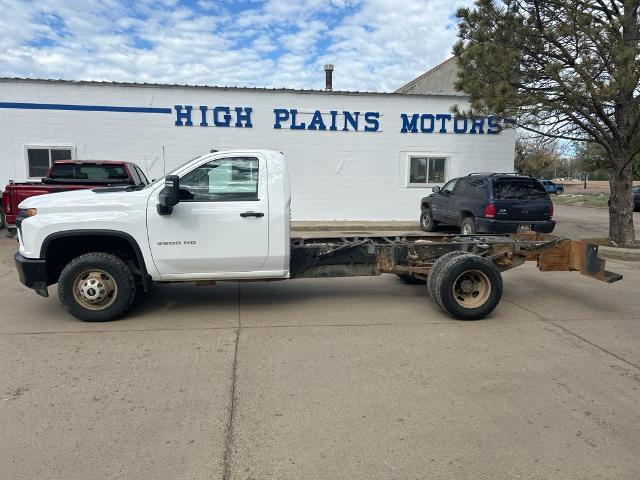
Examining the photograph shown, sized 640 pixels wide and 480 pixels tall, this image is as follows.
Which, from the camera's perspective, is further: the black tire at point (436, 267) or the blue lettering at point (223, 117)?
the blue lettering at point (223, 117)

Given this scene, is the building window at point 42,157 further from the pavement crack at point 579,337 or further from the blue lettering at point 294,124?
the pavement crack at point 579,337

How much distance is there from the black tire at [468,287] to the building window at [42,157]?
1257 cm

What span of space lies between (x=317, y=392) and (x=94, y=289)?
3.06m

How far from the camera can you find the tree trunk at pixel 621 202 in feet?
38.1

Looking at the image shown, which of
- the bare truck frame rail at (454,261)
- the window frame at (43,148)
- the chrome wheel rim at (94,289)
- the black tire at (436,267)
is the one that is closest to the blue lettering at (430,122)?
the bare truck frame rail at (454,261)

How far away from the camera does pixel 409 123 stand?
52.0 feet

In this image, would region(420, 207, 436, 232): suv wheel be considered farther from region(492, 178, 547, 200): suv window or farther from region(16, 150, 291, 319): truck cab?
region(16, 150, 291, 319): truck cab

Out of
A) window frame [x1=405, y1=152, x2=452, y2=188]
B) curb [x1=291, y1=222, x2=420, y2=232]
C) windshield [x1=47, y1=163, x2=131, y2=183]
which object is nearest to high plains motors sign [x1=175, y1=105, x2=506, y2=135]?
window frame [x1=405, y1=152, x2=452, y2=188]

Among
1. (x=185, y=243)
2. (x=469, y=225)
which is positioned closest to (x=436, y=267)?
(x=185, y=243)

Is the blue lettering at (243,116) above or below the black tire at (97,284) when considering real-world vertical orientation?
above

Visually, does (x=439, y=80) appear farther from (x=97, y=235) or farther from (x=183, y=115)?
(x=97, y=235)

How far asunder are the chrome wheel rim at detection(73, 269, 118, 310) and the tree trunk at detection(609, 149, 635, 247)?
11.4 m

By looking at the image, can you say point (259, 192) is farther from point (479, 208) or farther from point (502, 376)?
point (479, 208)

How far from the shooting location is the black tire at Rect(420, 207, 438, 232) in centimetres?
1445
